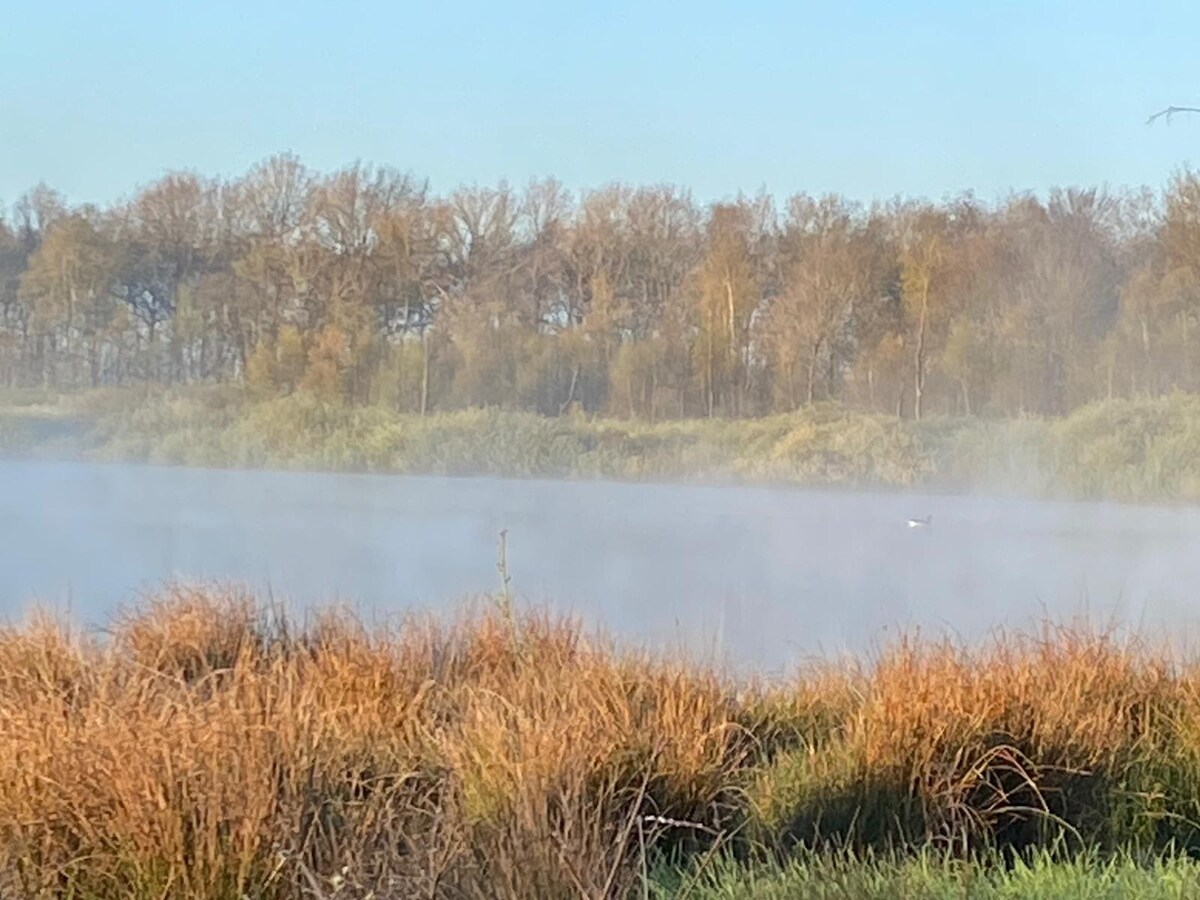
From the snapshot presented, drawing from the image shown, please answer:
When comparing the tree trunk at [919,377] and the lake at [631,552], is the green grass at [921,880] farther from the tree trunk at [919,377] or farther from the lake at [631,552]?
the tree trunk at [919,377]

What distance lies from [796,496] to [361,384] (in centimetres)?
460

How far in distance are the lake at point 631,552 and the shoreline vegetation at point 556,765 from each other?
23.3 inches

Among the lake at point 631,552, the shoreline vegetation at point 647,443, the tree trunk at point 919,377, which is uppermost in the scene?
the tree trunk at point 919,377

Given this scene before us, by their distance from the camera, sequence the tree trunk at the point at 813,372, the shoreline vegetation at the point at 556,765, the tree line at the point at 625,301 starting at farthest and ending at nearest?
the tree trunk at the point at 813,372 < the tree line at the point at 625,301 < the shoreline vegetation at the point at 556,765

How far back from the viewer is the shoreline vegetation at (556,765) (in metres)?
2.56

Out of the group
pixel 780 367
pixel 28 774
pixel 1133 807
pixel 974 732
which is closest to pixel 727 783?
pixel 974 732

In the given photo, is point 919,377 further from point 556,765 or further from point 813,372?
point 556,765

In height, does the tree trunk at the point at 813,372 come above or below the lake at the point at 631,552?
above

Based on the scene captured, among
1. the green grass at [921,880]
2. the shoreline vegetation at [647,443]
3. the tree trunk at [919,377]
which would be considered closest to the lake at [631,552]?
the shoreline vegetation at [647,443]

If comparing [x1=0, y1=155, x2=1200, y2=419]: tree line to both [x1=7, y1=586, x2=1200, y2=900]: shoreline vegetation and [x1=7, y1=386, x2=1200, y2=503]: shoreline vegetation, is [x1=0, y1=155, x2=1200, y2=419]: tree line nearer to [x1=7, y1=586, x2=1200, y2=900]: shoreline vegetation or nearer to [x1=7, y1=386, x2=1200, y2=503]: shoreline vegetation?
[x1=7, y1=386, x2=1200, y2=503]: shoreline vegetation

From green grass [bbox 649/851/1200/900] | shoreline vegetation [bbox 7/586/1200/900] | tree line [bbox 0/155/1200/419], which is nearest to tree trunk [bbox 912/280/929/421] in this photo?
tree line [bbox 0/155/1200/419]

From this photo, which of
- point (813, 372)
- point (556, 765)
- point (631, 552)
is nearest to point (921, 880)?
point (556, 765)

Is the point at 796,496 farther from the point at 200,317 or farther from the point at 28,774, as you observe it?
the point at 28,774

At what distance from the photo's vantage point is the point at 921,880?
106 inches
